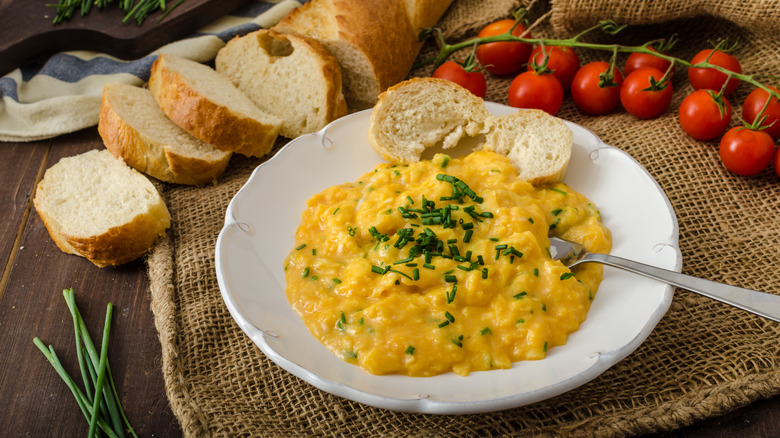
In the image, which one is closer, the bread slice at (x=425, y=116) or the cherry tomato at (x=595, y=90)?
the bread slice at (x=425, y=116)

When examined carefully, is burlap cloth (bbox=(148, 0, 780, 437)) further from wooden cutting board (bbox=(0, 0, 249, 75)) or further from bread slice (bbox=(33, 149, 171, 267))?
wooden cutting board (bbox=(0, 0, 249, 75))

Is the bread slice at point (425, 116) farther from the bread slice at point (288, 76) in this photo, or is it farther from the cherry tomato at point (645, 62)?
the cherry tomato at point (645, 62)

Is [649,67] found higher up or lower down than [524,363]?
higher up

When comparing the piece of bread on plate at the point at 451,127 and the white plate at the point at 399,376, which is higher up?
the piece of bread on plate at the point at 451,127

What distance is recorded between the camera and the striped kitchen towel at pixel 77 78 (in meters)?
4.31

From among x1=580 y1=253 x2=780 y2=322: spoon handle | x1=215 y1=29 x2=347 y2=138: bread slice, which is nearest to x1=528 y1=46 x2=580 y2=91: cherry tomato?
x1=215 y1=29 x2=347 y2=138: bread slice

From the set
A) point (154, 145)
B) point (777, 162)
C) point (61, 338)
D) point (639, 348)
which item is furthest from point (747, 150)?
point (61, 338)

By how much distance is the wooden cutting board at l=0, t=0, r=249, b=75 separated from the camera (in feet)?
15.2

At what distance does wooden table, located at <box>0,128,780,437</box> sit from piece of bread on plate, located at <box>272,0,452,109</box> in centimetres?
187

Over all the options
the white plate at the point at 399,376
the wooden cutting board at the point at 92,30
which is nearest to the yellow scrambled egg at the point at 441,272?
the white plate at the point at 399,376

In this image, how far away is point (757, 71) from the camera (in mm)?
4176

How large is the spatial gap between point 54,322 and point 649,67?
3.87 metres

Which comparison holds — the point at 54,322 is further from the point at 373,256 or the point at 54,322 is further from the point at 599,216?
the point at 599,216

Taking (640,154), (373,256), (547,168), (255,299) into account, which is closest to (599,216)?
(547,168)
